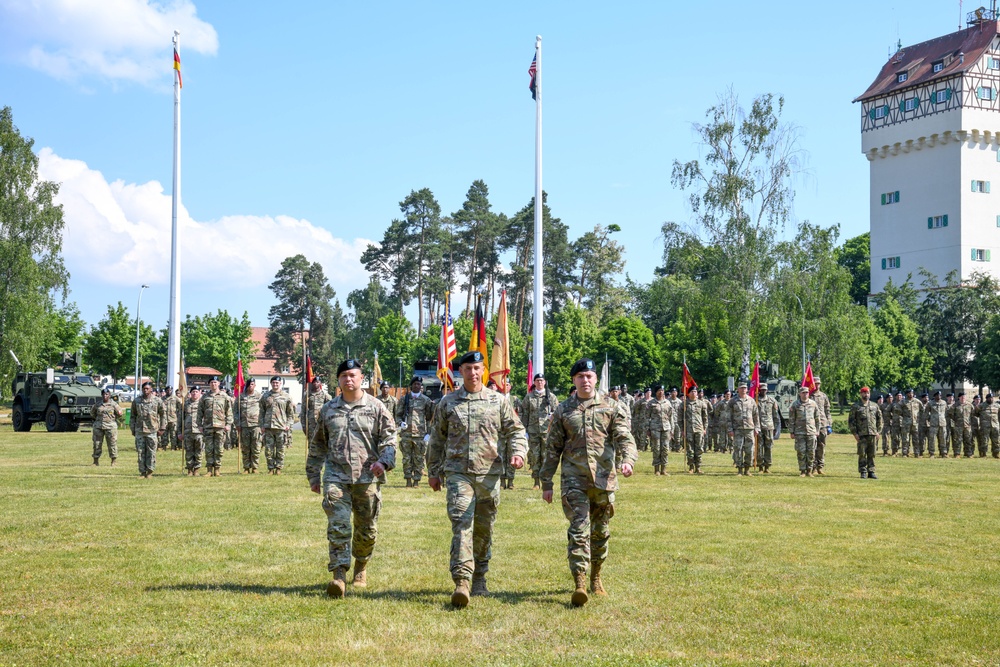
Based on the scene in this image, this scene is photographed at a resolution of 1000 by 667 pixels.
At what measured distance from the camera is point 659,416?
80.8 feet

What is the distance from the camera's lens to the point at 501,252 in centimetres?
9406

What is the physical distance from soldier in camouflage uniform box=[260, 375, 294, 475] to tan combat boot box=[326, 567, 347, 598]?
14.3m

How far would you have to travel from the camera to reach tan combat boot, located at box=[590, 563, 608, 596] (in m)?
9.30

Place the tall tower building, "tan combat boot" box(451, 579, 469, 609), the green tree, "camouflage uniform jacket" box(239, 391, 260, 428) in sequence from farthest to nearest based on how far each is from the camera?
1. the tall tower building
2. the green tree
3. "camouflage uniform jacket" box(239, 391, 260, 428)
4. "tan combat boot" box(451, 579, 469, 609)

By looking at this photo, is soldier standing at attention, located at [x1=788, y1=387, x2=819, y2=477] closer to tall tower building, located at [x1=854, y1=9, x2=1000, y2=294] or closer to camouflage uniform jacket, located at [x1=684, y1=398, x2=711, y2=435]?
camouflage uniform jacket, located at [x1=684, y1=398, x2=711, y2=435]

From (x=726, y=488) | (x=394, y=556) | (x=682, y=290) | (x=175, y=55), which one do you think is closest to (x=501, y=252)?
(x=682, y=290)

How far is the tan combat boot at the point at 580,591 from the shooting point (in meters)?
8.78

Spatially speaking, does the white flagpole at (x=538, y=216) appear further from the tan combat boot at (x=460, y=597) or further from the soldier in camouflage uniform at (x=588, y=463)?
the tan combat boot at (x=460, y=597)

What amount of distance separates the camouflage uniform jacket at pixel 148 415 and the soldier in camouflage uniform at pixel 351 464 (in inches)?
527

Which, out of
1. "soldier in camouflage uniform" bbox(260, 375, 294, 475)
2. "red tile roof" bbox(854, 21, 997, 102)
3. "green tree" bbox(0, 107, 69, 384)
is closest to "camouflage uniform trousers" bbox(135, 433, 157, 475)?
"soldier in camouflage uniform" bbox(260, 375, 294, 475)

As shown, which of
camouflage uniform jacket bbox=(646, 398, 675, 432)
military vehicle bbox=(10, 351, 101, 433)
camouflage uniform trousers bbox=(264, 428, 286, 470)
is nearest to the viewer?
camouflage uniform trousers bbox=(264, 428, 286, 470)

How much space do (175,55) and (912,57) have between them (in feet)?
208

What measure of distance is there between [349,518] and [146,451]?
1378cm

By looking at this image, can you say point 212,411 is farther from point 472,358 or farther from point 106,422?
point 472,358
